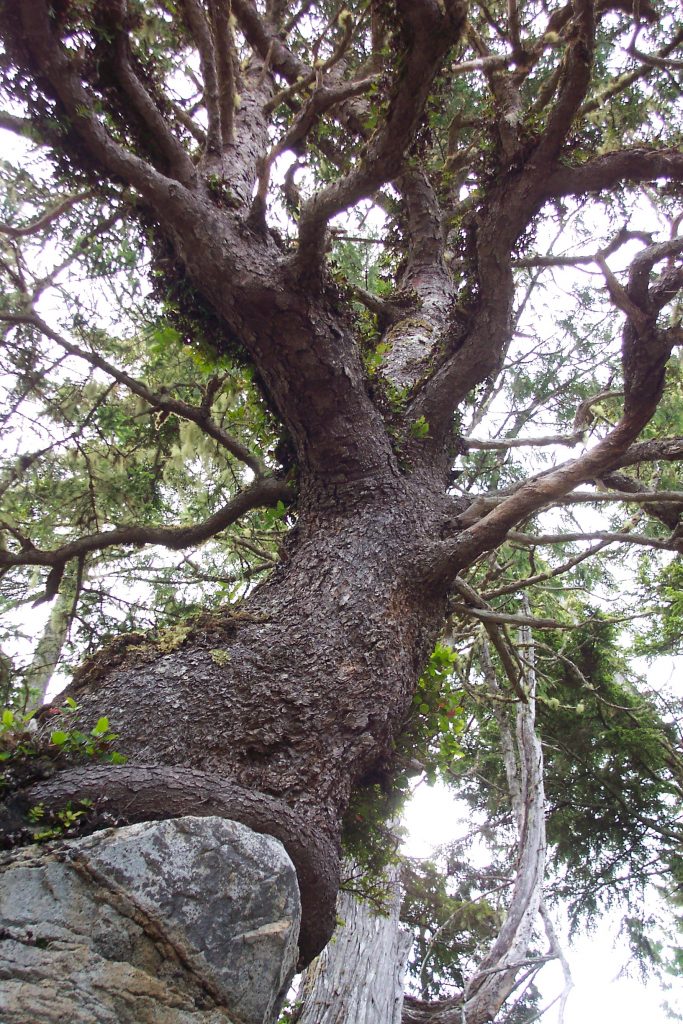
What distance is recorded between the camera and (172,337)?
3.29 metres

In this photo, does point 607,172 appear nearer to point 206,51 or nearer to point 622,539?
point 622,539

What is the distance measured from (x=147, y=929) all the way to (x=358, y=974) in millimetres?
2964

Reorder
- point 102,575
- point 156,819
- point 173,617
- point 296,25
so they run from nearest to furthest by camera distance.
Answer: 1. point 156,819
2. point 173,617
3. point 102,575
4. point 296,25

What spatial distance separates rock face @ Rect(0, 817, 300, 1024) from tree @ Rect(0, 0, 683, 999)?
0.47 ft

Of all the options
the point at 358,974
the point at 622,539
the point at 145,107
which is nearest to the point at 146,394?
the point at 145,107

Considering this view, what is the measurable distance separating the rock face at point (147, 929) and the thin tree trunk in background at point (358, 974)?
211 cm

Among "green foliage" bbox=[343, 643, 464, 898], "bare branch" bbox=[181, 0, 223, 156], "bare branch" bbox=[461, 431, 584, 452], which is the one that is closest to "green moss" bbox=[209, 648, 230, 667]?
"green foliage" bbox=[343, 643, 464, 898]

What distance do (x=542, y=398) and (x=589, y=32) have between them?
5.44 m

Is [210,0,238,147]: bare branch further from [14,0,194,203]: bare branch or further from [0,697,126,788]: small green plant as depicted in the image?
[0,697,126,788]: small green plant

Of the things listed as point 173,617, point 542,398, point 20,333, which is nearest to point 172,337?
point 20,333

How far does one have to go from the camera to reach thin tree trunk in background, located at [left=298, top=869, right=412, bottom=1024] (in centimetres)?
345

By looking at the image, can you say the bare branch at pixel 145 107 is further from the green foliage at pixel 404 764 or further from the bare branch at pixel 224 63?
the green foliage at pixel 404 764

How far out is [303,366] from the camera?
9.09 feet

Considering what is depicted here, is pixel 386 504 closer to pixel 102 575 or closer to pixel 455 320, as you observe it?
pixel 455 320
